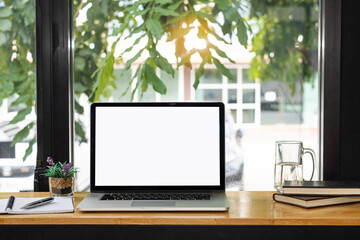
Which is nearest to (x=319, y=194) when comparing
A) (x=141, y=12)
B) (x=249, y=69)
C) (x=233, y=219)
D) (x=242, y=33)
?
(x=233, y=219)

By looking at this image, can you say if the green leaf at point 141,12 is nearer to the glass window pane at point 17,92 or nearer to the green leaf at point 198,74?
the green leaf at point 198,74

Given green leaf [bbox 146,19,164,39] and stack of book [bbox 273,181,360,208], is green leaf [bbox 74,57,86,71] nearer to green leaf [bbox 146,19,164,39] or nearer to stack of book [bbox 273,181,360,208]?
green leaf [bbox 146,19,164,39]

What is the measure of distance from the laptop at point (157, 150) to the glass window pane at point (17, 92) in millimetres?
389

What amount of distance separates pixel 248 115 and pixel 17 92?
36.8 inches

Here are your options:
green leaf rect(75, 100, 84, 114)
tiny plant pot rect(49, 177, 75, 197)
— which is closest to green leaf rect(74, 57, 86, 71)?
green leaf rect(75, 100, 84, 114)

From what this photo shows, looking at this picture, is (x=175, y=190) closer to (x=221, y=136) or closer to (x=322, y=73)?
(x=221, y=136)

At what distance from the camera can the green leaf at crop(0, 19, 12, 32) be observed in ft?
6.04

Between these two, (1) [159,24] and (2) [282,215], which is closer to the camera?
(2) [282,215]

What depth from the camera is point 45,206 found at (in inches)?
58.8

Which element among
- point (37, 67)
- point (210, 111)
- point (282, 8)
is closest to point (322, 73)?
point (282, 8)

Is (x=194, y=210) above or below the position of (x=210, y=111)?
below

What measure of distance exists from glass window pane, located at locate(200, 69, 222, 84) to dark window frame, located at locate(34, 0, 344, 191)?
419 millimetres
